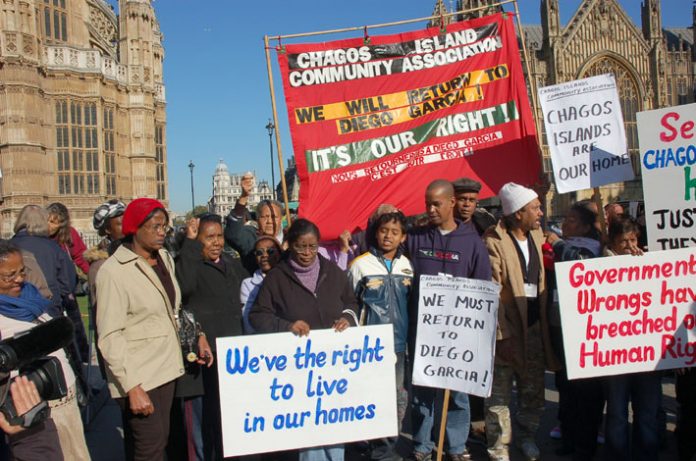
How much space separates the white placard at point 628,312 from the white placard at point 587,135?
115 cm

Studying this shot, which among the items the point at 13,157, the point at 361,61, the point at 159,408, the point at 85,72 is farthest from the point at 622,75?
the point at 159,408

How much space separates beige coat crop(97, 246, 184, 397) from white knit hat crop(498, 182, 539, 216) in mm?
2602

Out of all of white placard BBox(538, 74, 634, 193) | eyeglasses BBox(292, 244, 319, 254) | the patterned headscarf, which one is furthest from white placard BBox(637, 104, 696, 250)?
the patterned headscarf

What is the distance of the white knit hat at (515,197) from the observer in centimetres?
459

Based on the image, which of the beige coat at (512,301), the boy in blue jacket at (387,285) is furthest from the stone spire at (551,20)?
the boy in blue jacket at (387,285)

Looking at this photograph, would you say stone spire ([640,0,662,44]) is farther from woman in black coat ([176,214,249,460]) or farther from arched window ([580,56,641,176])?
woman in black coat ([176,214,249,460])

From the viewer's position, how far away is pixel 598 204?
15.8 ft

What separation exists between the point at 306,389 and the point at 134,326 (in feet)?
3.96

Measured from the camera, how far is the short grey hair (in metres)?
5.48

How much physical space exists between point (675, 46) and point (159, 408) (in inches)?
2746

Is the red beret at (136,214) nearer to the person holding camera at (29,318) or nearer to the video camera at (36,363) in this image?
the person holding camera at (29,318)

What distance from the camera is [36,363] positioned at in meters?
2.97

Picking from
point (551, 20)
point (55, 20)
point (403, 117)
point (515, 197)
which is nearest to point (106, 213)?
point (403, 117)

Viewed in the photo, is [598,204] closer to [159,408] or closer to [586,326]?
[586,326]
